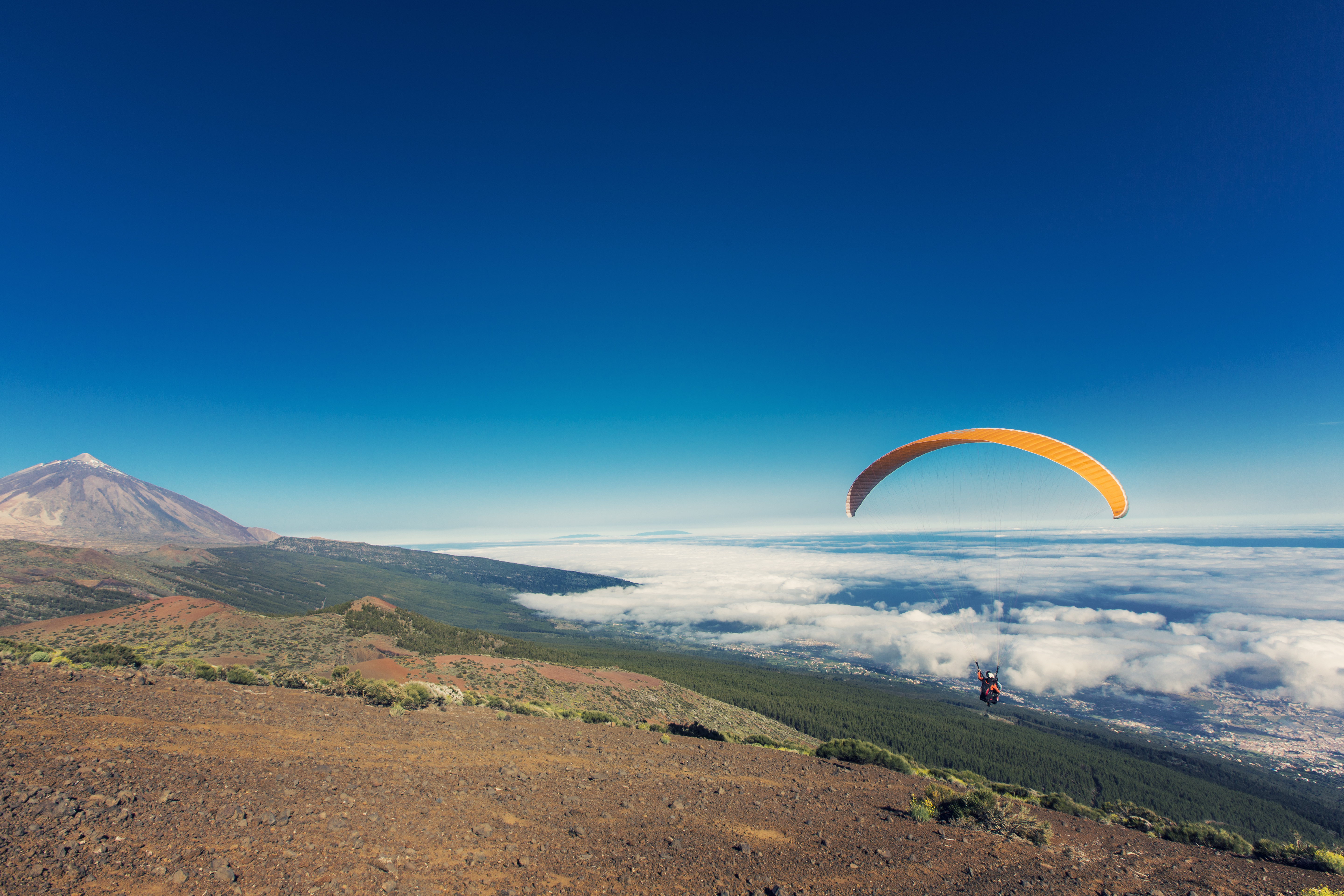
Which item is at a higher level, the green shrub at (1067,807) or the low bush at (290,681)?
the low bush at (290,681)

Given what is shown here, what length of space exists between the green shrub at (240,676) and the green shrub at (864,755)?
21.0 meters

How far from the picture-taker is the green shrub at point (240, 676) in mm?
17922

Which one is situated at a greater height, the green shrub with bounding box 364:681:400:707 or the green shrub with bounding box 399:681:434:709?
the green shrub with bounding box 364:681:400:707

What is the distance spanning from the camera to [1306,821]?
7850 centimetres

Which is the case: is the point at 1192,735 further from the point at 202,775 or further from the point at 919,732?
the point at 202,775

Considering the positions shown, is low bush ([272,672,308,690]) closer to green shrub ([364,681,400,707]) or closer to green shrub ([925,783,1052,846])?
green shrub ([364,681,400,707])

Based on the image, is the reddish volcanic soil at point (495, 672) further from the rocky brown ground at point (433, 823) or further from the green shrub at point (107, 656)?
the rocky brown ground at point (433, 823)

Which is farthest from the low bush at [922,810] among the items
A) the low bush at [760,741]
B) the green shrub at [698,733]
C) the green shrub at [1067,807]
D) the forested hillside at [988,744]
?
the forested hillside at [988,744]

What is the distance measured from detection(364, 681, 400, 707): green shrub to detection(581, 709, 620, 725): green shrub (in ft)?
23.8

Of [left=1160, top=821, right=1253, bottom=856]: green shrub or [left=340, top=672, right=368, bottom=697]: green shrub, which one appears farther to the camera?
[left=340, top=672, right=368, bottom=697]: green shrub

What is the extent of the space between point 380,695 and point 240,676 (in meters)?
5.56

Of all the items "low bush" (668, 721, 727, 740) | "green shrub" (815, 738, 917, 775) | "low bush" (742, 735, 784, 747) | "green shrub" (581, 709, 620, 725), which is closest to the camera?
"green shrub" (815, 738, 917, 775)

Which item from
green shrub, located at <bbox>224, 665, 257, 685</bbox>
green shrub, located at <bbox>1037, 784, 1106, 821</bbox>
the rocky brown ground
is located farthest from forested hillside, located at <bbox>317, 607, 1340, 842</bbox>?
green shrub, located at <bbox>1037, 784, 1106, 821</bbox>

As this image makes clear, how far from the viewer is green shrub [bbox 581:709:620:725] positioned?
66.4 feet
